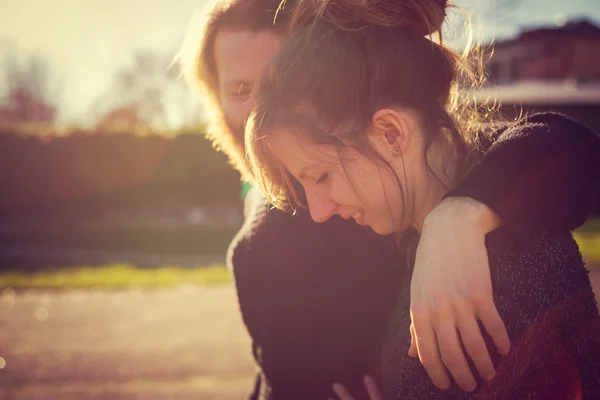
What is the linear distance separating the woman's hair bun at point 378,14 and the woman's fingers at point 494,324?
0.69m

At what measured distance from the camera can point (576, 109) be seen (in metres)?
19.7

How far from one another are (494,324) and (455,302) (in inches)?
3.1

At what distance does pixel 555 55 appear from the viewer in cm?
2442

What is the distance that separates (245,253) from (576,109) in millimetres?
20443

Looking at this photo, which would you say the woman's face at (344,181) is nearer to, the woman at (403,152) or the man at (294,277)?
the woman at (403,152)

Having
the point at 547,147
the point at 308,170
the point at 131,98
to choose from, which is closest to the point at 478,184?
the point at 547,147

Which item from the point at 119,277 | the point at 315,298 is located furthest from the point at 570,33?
the point at 315,298

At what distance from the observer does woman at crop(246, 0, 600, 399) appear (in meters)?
1.17

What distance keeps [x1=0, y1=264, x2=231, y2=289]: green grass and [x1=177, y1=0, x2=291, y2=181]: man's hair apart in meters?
5.18

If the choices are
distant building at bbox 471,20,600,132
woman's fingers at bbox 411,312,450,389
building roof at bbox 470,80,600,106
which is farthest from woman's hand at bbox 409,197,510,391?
distant building at bbox 471,20,600,132

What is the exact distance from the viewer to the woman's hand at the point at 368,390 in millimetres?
1592

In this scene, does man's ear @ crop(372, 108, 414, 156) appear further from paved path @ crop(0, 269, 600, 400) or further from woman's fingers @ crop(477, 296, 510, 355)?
paved path @ crop(0, 269, 600, 400)

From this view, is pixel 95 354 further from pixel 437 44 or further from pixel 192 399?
pixel 437 44

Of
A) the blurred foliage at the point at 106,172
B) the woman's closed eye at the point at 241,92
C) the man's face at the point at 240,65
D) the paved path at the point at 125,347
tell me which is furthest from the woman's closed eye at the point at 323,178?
the blurred foliage at the point at 106,172
